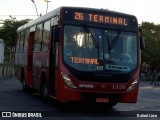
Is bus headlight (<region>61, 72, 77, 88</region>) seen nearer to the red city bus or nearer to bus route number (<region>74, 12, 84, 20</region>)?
the red city bus

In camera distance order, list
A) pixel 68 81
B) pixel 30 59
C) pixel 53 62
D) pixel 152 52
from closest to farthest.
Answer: pixel 68 81, pixel 53 62, pixel 30 59, pixel 152 52

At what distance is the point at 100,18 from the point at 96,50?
113cm

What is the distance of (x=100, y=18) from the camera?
1384 cm

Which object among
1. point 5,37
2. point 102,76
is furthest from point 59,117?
point 5,37

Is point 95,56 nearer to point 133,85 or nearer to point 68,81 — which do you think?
point 68,81

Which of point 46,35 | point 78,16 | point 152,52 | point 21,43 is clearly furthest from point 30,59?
point 152,52

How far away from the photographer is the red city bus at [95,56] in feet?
42.9

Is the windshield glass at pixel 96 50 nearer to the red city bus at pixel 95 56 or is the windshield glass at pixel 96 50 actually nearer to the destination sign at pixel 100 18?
the red city bus at pixel 95 56

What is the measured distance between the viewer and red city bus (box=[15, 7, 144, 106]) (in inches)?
515

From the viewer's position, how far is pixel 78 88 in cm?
1302

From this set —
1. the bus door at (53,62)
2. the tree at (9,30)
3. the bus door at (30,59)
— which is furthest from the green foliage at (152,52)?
the bus door at (53,62)

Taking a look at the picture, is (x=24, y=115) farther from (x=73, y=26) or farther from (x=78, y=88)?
(x=73, y=26)

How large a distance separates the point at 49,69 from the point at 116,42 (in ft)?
8.44

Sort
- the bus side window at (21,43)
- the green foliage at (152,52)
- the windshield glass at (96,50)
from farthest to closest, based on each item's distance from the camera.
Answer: the green foliage at (152,52) < the bus side window at (21,43) < the windshield glass at (96,50)
